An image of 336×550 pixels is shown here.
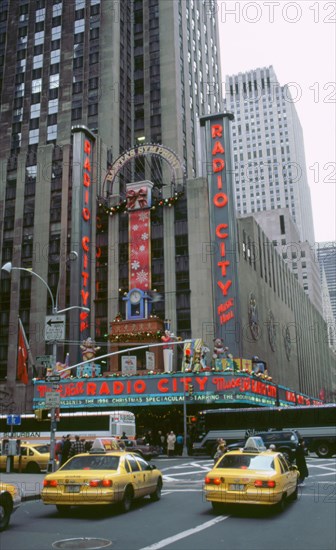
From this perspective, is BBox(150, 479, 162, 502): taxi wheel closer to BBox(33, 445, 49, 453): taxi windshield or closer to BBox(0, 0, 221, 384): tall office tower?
BBox(33, 445, 49, 453): taxi windshield

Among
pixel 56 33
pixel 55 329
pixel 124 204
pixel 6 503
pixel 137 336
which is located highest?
pixel 56 33

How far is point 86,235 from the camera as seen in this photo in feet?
219

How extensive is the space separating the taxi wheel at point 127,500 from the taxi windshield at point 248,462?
2.36 m

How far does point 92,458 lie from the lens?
47.1 ft

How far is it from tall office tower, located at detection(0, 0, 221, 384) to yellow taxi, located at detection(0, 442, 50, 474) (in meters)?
34.8

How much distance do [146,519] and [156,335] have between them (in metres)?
47.0

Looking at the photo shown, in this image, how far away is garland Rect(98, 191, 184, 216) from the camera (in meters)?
67.4

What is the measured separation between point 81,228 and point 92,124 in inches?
1355

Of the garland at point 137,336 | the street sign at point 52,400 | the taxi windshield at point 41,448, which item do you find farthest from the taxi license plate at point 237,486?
the garland at point 137,336

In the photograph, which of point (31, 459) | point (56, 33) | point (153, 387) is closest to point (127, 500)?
point (31, 459)

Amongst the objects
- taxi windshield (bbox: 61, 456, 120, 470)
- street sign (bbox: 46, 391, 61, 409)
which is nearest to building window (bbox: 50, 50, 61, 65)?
street sign (bbox: 46, 391, 61, 409)

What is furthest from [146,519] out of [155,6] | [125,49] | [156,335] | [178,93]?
[155,6]

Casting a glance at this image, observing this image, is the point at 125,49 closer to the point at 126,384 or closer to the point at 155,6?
the point at 155,6

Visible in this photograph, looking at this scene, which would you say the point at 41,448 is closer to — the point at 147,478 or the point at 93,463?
the point at 147,478
